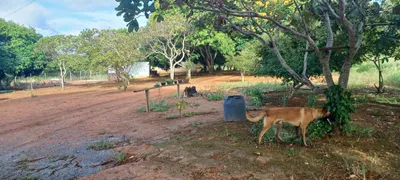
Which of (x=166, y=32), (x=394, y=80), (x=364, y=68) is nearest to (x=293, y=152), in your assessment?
(x=394, y=80)

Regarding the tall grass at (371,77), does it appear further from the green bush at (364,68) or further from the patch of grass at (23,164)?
the patch of grass at (23,164)

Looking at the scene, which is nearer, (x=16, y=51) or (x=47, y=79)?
(x=16, y=51)

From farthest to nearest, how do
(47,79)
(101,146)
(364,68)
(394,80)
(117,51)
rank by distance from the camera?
1. (47,79)
2. (117,51)
3. (364,68)
4. (394,80)
5. (101,146)

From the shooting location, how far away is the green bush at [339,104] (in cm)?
521

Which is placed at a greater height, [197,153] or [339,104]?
[339,104]

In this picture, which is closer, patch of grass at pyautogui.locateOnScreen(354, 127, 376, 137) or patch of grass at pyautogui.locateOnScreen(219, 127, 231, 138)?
patch of grass at pyautogui.locateOnScreen(354, 127, 376, 137)

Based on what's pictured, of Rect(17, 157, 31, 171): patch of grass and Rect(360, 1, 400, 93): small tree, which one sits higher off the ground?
Rect(360, 1, 400, 93): small tree

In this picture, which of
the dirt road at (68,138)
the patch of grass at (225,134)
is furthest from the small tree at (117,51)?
the patch of grass at (225,134)

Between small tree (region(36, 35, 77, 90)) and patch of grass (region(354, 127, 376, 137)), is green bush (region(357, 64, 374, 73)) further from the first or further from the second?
small tree (region(36, 35, 77, 90))

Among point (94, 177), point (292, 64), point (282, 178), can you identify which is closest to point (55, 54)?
point (292, 64)

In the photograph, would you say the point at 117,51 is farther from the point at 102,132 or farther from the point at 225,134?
the point at 225,134

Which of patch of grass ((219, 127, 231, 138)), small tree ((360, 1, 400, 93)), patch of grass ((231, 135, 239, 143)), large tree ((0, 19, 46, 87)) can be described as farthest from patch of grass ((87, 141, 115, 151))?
large tree ((0, 19, 46, 87))

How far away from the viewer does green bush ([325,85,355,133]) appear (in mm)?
5215

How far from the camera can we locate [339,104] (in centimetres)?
522
